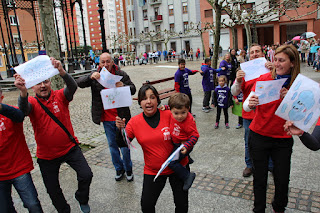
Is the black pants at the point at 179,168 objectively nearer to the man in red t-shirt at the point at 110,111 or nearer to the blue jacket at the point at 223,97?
the man in red t-shirt at the point at 110,111

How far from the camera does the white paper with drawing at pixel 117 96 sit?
3.35m

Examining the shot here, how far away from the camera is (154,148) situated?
258cm

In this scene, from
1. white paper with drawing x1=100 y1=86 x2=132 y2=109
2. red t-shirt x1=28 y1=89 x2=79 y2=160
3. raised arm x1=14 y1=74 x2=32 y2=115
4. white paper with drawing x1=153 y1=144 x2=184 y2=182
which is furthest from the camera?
white paper with drawing x1=100 y1=86 x2=132 y2=109

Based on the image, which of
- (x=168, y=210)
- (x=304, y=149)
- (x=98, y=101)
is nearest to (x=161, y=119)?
(x=168, y=210)

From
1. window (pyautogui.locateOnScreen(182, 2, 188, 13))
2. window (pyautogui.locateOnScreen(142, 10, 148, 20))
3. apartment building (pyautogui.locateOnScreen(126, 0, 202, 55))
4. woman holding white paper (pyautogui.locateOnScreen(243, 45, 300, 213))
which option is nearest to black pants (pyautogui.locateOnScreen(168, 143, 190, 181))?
woman holding white paper (pyautogui.locateOnScreen(243, 45, 300, 213))

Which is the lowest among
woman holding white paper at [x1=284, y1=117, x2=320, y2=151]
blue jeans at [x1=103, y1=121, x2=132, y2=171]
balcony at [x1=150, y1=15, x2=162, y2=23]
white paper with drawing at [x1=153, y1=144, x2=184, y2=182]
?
blue jeans at [x1=103, y1=121, x2=132, y2=171]

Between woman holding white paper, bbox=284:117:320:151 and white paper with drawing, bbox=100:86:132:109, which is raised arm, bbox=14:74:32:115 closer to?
white paper with drawing, bbox=100:86:132:109

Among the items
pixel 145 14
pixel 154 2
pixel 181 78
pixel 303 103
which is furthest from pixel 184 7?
pixel 303 103

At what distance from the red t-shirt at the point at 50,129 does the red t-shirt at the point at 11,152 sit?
0.22 meters

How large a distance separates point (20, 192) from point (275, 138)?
2.81m

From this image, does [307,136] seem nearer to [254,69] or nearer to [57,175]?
[254,69]

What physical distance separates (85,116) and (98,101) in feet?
18.6

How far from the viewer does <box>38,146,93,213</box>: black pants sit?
10.2ft

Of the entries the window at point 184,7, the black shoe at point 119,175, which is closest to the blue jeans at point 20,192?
the black shoe at point 119,175
